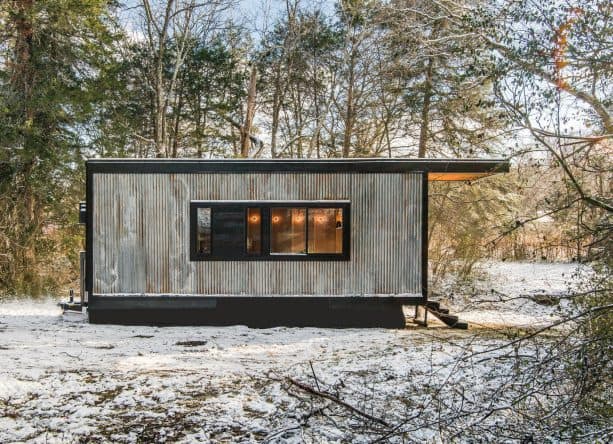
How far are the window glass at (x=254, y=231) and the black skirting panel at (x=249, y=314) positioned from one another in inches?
40.8

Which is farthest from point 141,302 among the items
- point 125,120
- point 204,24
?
point 204,24

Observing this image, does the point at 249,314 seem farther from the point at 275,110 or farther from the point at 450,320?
the point at 275,110

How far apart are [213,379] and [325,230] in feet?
11.5

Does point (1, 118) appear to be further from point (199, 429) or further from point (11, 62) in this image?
point (199, 429)

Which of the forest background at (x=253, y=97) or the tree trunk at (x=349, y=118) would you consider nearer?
the forest background at (x=253, y=97)

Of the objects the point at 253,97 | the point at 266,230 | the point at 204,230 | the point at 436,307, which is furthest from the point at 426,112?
the point at 204,230

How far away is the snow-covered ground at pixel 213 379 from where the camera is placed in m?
3.65

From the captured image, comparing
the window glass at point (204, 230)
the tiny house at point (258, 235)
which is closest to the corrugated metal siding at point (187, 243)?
the tiny house at point (258, 235)

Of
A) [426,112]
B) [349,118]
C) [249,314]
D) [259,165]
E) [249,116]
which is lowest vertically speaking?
[249,314]

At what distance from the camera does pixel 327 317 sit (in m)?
7.75

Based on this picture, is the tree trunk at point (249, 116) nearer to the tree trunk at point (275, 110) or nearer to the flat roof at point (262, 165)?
the tree trunk at point (275, 110)

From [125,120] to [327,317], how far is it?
35.7 feet

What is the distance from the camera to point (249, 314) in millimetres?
7754

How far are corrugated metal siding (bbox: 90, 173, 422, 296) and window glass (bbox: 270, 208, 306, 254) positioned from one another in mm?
250
